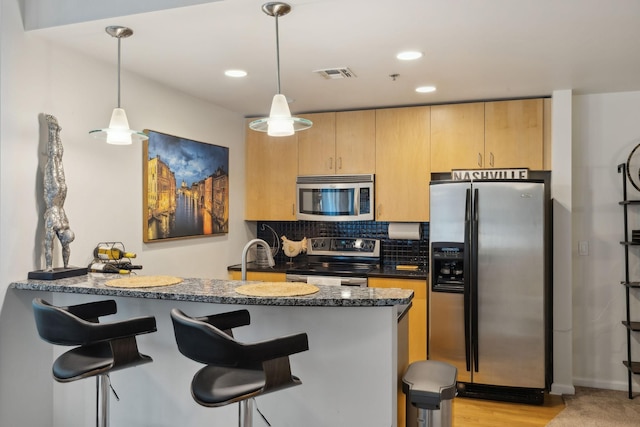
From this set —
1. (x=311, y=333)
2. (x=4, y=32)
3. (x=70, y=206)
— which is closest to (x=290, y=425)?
(x=311, y=333)

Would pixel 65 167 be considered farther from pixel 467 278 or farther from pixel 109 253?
pixel 467 278

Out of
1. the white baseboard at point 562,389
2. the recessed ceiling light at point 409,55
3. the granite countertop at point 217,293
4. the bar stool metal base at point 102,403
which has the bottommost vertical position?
the white baseboard at point 562,389

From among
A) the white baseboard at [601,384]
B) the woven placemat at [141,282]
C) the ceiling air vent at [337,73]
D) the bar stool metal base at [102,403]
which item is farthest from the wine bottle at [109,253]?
the white baseboard at [601,384]

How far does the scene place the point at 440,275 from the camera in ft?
12.5

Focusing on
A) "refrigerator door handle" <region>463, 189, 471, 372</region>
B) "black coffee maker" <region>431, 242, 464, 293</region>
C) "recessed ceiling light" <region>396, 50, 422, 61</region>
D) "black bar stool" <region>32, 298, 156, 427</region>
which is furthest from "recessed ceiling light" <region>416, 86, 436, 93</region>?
"black bar stool" <region>32, 298, 156, 427</region>

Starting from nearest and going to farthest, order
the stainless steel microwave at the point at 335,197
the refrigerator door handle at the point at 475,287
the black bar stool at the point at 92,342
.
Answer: the black bar stool at the point at 92,342 → the refrigerator door handle at the point at 475,287 → the stainless steel microwave at the point at 335,197

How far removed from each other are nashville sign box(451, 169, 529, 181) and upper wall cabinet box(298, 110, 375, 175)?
0.76 meters

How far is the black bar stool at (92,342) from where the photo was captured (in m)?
1.94

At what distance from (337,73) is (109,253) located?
1891mm

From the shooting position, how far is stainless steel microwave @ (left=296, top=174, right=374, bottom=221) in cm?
434

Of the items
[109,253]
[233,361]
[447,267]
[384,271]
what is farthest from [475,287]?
[109,253]

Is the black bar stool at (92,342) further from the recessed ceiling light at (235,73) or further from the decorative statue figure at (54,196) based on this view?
the recessed ceiling light at (235,73)

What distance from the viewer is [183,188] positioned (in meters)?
3.82

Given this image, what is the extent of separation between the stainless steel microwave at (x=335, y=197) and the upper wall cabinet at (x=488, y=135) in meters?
0.65
